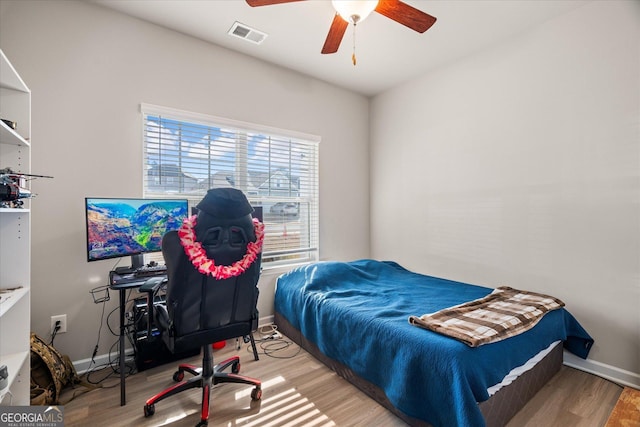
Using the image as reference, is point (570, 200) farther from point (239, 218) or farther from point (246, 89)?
point (246, 89)

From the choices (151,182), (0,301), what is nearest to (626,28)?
(151,182)

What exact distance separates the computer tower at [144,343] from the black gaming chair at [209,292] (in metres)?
0.53

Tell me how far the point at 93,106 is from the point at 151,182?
684mm

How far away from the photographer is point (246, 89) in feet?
9.89

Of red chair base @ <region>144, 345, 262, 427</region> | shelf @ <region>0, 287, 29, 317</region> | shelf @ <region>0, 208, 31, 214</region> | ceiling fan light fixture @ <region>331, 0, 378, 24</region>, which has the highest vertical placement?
ceiling fan light fixture @ <region>331, 0, 378, 24</region>

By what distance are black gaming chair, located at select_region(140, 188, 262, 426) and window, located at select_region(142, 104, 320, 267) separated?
1220mm

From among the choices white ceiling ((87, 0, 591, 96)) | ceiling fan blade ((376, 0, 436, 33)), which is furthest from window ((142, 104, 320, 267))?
ceiling fan blade ((376, 0, 436, 33))

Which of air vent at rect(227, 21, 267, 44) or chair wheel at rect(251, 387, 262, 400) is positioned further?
air vent at rect(227, 21, 267, 44)

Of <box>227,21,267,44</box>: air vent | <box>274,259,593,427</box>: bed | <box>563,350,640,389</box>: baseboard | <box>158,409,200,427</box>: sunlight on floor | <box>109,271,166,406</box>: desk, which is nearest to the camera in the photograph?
<box>274,259,593,427</box>: bed

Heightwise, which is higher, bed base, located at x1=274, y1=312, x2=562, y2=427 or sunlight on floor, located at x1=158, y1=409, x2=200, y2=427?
bed base, located at x1=274, y1=312, x2=562, y2=427

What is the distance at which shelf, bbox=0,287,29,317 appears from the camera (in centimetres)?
129

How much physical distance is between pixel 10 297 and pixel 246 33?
2494 millimetres

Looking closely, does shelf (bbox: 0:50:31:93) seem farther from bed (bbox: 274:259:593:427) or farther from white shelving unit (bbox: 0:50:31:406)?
bed (bbox: 274:259:593:427)

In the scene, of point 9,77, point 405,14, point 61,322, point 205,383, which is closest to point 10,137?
point 9,77
